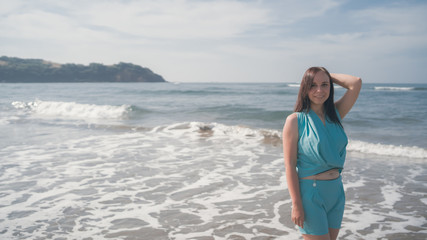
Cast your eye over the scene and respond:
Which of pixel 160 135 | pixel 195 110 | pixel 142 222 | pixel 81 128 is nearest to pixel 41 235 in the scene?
pixel 142 222

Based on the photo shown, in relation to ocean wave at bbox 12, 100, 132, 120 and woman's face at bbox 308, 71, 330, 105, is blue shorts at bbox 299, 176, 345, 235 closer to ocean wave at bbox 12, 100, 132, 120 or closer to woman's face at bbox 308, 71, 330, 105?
woman's face at bbox 308, 71, 330, 105

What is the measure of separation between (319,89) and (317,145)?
17.2 inches

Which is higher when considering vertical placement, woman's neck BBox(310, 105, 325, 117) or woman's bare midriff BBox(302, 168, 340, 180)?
woman's neck BBox(310, 105, 325, 117)

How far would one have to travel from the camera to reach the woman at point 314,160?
234 cm

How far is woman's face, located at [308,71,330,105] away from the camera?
2.43m

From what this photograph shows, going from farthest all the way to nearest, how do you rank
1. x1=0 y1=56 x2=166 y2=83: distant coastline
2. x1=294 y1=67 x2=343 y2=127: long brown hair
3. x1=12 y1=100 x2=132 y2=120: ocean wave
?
x1=0 y1=56 x2=166 y2=83: distant coastline
x1=12 y1=100 x2=132 y2=120: ocean wave
x1=294 y1=67 x2=343 y2=127: long brown hair

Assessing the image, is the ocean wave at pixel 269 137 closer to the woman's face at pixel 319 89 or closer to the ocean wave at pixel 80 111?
the ocean wave at pixel 80 111

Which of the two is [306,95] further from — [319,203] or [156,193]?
[156,193]

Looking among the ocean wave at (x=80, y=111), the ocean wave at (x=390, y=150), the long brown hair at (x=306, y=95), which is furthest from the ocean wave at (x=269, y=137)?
the long brown hair at (x=306, y=95)

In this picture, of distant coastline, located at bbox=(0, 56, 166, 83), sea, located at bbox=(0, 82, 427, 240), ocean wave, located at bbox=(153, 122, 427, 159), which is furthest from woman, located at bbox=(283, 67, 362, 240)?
distant coastline, located at bbox=(0, 56, 166, 83)

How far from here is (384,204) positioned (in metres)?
5.51

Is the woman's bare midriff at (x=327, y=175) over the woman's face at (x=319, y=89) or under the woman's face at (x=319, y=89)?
under

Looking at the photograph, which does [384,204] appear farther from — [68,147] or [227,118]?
[227,118]

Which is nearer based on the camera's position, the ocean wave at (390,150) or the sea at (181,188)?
the sea at (181,188)
